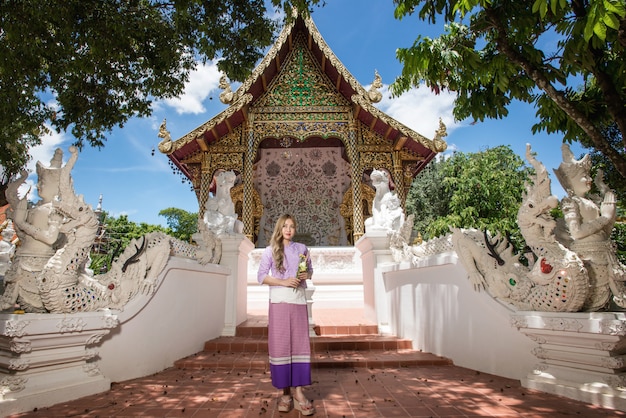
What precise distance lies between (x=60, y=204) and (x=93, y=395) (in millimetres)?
1422

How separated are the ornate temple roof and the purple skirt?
21.8ft

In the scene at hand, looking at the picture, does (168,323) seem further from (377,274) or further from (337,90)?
(337,90)

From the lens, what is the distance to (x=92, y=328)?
2.68 metres

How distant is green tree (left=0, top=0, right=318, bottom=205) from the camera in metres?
3.62

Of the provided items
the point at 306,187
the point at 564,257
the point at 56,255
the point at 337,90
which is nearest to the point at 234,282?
the point at 56,255

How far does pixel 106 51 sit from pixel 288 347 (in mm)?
3810

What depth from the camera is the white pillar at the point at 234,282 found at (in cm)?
462

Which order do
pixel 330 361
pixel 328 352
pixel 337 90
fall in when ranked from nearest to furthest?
pixel 330 361 → pixel 328 352 → pixel 337 90

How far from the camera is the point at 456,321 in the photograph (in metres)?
3.50

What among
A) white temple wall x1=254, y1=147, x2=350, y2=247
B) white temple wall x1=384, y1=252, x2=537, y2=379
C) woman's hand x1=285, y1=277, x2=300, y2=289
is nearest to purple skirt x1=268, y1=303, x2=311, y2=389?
woman's hand x1=285, y1=277, x2=300, y2=289

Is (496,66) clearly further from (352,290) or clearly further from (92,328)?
(352,290)

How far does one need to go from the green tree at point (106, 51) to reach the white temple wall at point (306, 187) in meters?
6.09

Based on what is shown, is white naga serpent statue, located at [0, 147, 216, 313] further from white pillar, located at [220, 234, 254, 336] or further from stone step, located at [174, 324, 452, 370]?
white pillar, located at [220, 234, 254, 336]

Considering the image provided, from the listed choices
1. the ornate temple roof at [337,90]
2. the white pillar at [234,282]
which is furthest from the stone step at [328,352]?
the ornate temple roof at [337,90]
